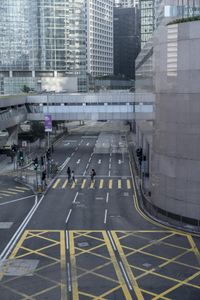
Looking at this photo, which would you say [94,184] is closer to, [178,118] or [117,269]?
[178,118]

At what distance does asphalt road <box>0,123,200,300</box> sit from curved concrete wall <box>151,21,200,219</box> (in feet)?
7.90

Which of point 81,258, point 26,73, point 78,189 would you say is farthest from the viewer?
point 26,73

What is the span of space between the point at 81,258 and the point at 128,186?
21430 mm

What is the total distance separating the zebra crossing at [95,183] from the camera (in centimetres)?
4606

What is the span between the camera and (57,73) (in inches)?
6540

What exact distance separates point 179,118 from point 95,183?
18.4m

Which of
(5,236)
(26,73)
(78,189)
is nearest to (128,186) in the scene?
(78,189)

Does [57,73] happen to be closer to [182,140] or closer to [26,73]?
[26,73]

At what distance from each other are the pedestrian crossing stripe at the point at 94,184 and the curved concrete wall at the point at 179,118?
13.0 metres

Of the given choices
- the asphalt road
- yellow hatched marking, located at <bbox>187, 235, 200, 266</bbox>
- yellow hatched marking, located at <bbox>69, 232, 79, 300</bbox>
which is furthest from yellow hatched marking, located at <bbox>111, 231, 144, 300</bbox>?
yellow hatched marking, located at <bbox>187, 235, 200, 266</bbox>

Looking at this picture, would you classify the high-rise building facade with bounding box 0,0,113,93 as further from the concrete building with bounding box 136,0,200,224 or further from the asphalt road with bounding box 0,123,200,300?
the concrete building with bounding box 136,0,200,224

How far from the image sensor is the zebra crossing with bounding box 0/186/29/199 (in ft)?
140

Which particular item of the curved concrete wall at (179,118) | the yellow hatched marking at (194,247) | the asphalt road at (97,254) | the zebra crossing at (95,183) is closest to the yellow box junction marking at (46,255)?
the asphalt road at (97,254)

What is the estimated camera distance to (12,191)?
44000 millimetres
